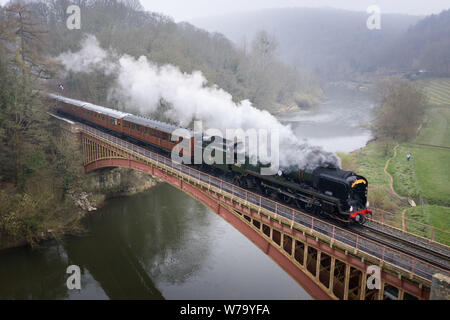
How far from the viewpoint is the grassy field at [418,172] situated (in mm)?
24044

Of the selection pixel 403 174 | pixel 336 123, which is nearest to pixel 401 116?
pixel 403 174

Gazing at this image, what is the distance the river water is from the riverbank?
2.39ft

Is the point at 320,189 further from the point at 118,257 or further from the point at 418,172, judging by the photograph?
the point at 418,172

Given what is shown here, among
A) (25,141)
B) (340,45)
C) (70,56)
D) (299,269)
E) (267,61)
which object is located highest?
(340,45)

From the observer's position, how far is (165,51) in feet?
169

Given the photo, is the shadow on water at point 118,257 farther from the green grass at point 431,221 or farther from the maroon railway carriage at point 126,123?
the green grass at point 431,221

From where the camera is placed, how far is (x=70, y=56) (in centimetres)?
4869

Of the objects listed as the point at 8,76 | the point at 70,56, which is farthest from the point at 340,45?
the point at 8,76

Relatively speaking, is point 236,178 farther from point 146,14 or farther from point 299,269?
point 146,14

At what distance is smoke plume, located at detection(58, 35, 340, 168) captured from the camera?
1573 centimetres

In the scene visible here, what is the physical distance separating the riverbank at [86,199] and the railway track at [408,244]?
2122cm

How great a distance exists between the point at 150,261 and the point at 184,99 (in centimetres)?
1308

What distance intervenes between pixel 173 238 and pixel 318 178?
1559 centimetres

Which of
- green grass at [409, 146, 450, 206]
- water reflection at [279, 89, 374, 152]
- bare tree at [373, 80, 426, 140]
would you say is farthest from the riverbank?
bare tree at [373, 80, 426, 140]
